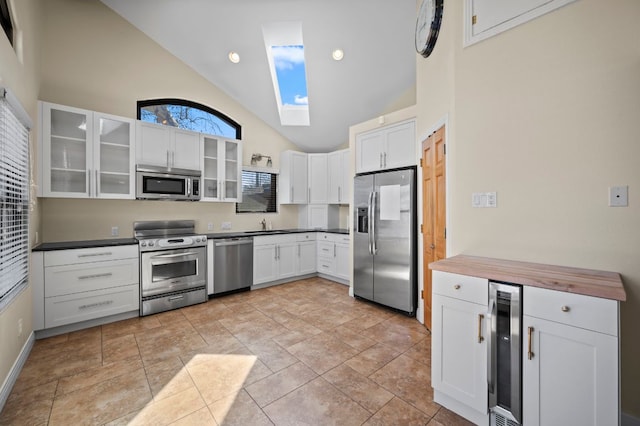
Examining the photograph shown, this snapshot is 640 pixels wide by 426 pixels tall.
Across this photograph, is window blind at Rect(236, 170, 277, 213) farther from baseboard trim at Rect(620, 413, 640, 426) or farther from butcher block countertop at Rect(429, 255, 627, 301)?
baseboard trim at Rect(620, 413, 640, 426)

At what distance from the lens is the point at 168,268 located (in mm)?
3521

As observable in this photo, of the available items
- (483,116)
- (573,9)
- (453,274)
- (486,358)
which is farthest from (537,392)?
(573,9)

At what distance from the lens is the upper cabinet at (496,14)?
5.83 ft

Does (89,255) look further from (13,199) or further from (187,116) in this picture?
(187,116)

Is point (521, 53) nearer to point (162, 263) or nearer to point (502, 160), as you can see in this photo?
point (502, 160)

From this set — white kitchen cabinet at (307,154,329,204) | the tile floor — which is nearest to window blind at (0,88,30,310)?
the tile floor

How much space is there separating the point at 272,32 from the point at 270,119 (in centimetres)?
148

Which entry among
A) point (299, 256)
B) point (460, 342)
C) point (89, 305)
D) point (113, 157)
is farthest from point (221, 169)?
point (460, 342)

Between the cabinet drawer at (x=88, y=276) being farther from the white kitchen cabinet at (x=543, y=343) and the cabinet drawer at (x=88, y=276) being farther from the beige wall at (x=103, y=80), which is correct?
the white kitchen cabinet at (x=543, y=343)

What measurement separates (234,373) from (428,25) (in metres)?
3.62

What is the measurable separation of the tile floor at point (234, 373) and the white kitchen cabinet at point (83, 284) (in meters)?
0.20

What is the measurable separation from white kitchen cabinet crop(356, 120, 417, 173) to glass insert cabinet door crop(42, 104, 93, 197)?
3.39 metres

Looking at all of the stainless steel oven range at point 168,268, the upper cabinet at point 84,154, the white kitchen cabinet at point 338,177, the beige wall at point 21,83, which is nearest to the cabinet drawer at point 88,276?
the stainless steel oven range at point 168,268

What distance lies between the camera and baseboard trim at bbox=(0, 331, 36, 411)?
1.83 m
